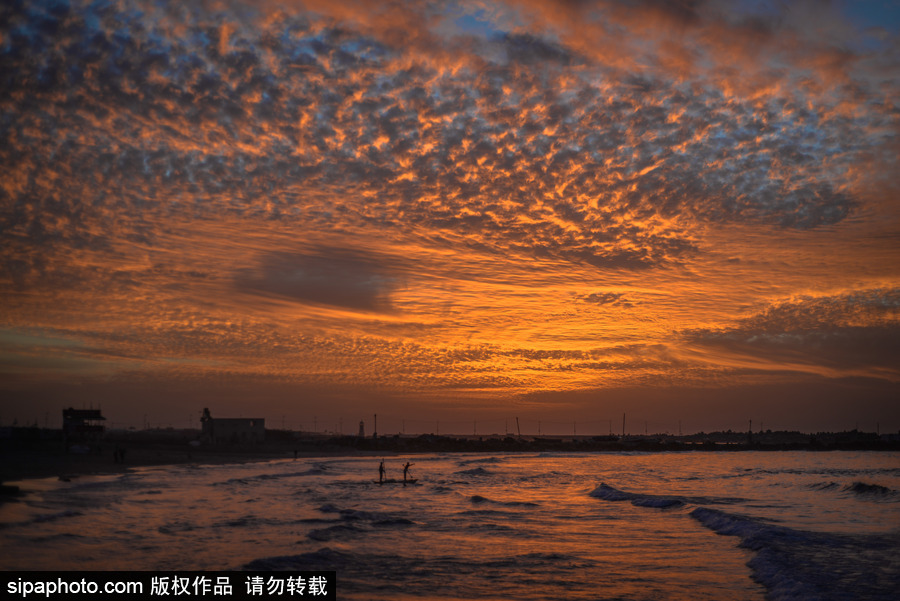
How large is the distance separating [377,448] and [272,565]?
431 feet

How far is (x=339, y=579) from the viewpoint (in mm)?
18531

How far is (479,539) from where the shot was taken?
26.8 meters

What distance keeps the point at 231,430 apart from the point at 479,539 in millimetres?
104478

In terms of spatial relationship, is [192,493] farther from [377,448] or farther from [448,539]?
[377,448]

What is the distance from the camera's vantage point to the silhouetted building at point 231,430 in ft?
391

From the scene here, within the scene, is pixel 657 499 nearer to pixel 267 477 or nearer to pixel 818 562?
pixel 818 562

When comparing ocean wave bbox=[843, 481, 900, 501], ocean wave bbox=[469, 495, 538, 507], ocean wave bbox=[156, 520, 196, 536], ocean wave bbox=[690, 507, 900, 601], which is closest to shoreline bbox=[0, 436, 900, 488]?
ocean wave bbox=[156, 520, 196, 536]

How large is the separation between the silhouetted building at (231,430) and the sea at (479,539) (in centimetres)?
7327

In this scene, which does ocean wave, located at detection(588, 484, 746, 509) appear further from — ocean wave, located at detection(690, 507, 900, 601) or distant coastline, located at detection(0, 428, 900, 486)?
distant coastline, located at detection(0, 428, 900, 486)

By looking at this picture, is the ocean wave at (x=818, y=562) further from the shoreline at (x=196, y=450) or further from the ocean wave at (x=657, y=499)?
the shoreline at (x=196, y=450)

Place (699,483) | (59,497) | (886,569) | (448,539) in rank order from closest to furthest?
(886,569) → (448,539) → (59,497) → (699,483)

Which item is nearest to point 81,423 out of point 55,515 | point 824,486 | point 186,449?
point 186,449

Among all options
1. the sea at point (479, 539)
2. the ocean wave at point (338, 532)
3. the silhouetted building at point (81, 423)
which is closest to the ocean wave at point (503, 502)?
the sea at point (479, 539)

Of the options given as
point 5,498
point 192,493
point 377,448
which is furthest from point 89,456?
point 377,448
